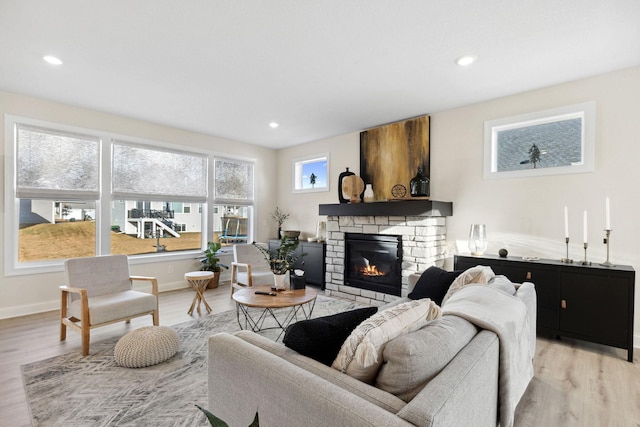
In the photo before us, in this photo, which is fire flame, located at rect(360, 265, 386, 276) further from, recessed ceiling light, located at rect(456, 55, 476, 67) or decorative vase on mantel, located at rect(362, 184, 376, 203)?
recessed ceiling light, located at rect(456, 55, 476, 67)

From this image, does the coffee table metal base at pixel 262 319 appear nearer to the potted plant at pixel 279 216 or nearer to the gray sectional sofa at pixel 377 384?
the gray sectional sofa at pixel 377 384

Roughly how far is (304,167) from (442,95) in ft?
10.5

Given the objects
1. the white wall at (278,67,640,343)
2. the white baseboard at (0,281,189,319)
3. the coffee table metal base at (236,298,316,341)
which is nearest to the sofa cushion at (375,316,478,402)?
the coffee table metal base at (236,298,316,341)

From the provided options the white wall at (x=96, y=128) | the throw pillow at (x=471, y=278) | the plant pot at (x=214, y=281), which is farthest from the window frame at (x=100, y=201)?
the throw pillow at (x=471, y=278)

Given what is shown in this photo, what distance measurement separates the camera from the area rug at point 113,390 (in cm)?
191

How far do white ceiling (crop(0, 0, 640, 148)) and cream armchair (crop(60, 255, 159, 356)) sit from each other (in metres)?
2.04

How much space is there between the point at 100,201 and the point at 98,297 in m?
1.95

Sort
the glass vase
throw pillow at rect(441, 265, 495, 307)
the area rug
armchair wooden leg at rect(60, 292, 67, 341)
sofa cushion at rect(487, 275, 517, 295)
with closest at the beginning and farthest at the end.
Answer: the area rug, sofa cushion at rect(487, 275, 517, 295), throw pillow at rect(441, 265, 495, 307), armchair wooden leg at rect(60, 292, 67, 341), the glass vase

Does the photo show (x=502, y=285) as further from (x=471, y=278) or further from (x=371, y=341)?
(x=371, y=341)

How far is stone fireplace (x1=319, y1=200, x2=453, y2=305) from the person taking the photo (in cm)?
400

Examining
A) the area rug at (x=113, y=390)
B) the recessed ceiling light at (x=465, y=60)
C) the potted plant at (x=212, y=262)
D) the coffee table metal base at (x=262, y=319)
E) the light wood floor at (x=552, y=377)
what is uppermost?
the recessed ceiling light at (x=465, y=60)

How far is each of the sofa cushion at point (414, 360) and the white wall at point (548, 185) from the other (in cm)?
305

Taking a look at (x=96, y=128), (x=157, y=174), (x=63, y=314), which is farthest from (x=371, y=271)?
(x=96, y=128)

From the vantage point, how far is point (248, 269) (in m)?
4.23
